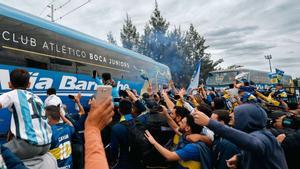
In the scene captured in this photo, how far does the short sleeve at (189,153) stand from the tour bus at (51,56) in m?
4.10

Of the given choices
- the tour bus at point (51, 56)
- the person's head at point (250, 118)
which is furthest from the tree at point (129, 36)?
the person's head at point (250, 118)

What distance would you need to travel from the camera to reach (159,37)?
3709cm

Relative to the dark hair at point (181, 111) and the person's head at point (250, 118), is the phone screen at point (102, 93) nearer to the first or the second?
the person's head at point (250, 118)

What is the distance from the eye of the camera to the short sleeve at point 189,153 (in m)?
3.04

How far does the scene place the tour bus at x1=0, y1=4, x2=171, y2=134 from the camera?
6117 mm

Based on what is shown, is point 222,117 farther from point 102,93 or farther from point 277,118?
point 102,93

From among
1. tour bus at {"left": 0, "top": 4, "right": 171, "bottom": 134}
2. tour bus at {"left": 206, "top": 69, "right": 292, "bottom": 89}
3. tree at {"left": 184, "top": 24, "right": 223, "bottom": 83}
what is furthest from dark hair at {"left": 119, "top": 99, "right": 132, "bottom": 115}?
tree at {"left": 184, "top": 24, "right": 223, "bottom": 83}

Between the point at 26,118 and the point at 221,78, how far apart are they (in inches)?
952

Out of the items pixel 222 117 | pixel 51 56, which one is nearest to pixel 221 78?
pixel 51 56

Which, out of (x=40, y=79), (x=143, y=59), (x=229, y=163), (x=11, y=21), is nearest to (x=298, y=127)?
(x=229, y=163)

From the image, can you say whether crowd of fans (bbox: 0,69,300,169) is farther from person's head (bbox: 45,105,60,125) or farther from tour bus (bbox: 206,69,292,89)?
tour bus (bbox: 206,69,292,89)

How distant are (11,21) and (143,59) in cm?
775

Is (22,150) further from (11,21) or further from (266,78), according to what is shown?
(266,78)

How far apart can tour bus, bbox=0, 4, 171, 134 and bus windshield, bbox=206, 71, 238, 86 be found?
1628 centimetres
